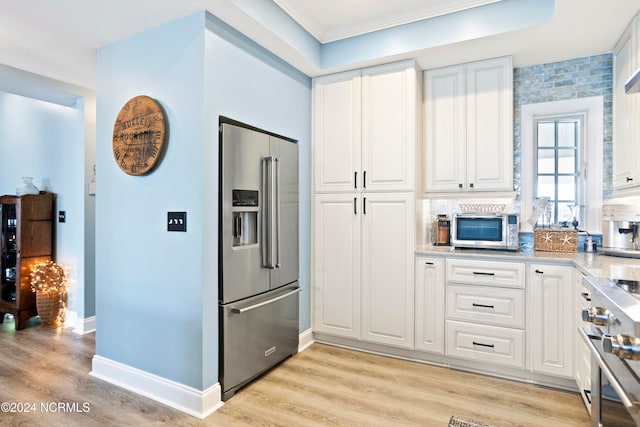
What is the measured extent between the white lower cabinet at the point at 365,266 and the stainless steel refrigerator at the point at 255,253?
36 cm

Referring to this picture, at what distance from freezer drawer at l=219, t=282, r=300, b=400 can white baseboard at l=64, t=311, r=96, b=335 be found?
7.50 feet

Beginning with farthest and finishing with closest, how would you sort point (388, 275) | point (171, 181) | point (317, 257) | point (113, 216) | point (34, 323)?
point (34, 323)
point (317, 257)
point (388, 275)
point (113, 216)
point (171, 181)

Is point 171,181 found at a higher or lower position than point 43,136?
lower

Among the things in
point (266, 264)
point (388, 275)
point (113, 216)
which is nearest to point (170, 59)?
point (113, 216)

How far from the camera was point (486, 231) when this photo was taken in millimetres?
3049

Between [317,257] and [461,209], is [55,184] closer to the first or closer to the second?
[317,257]

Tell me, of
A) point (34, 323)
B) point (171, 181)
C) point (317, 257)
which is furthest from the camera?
point (34, 323)

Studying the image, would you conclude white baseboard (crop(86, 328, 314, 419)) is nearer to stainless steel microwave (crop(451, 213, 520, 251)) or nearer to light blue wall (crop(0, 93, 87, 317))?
light blue wall (crop(0, 93, 87, 317))

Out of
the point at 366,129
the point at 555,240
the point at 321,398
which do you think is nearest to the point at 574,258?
the point at 555,240

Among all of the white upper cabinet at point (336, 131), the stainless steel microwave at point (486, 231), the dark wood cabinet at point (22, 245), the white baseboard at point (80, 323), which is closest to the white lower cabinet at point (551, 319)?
the stainless steel microwave at point (486, 231)

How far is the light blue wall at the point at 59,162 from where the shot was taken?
13.0 ft

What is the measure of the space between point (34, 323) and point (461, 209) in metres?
4.83

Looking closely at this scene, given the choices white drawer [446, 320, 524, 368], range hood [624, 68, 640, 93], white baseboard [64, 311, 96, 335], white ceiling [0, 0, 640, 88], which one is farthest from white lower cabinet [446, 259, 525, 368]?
white baseboard [64, 311, 96, 335]

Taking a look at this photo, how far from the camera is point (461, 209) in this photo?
137 inches
